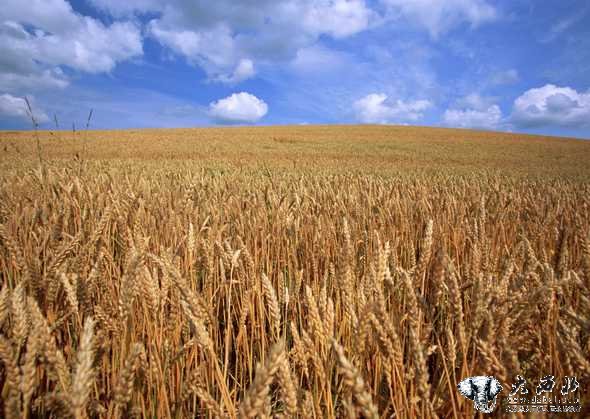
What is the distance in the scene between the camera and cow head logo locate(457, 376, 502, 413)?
0.92 metres

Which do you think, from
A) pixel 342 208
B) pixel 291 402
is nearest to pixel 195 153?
pixel 342 208

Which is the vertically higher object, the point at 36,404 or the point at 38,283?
the point at 38,283

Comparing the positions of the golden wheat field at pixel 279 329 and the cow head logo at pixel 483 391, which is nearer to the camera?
the golden wheat field at pixel 279 329

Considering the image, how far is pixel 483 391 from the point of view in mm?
923

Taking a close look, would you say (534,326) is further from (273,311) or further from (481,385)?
(273,311)

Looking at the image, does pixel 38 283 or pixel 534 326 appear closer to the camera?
pixel 38 283

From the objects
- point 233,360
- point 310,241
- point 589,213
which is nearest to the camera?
point 233,360

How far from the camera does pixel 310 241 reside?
2.37m

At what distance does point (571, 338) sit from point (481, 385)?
276 millimetres

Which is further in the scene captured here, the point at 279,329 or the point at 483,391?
the point at 279,329

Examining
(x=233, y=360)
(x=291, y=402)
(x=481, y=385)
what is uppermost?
(x=291, y=402)

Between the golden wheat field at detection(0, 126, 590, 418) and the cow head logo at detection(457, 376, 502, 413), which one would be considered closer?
the golden wheat field at detection(0, 126, 590, 418)

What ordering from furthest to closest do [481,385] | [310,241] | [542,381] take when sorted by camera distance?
[310,241], [542,381], [481,385]

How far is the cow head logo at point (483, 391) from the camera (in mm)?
919
